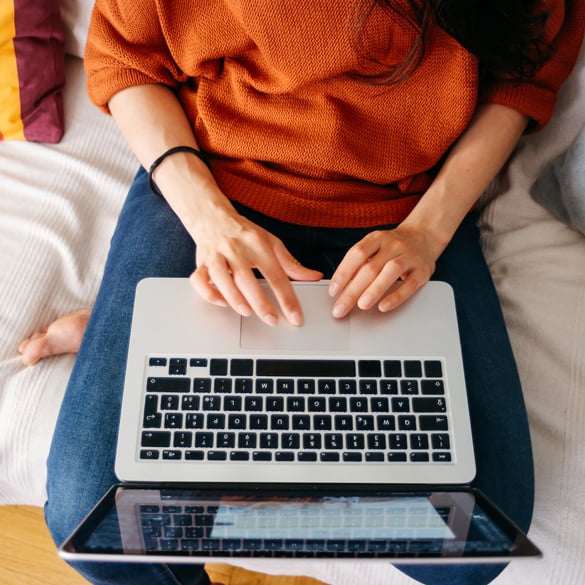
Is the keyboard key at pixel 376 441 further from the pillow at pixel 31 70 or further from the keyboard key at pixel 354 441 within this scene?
the pillow at pixel 31 70

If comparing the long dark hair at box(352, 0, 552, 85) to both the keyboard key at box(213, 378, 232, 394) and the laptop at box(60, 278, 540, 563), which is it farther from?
the keyboard key at box(213, 378, 232, 394)

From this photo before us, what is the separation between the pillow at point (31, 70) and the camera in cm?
107

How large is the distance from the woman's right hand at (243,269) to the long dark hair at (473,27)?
0.28m

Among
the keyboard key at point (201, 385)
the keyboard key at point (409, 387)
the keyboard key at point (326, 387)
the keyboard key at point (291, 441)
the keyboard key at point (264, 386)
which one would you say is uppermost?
the keyboard key at point (409, 387)

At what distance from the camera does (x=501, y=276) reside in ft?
3.13

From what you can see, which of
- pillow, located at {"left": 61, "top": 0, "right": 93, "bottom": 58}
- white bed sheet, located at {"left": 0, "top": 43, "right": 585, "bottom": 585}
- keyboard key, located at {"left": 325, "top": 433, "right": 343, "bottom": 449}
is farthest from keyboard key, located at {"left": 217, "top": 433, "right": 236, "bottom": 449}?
pillow, located at {"left": 61, "top": 0, "right": 93, "bottom": 58}

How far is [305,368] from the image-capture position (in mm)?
708

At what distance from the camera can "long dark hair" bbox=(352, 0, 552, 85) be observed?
0.73 meters

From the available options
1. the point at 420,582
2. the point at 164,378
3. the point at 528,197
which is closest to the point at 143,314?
the point at 164,378

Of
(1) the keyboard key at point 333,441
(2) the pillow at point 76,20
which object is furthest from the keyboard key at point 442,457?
(2) the pillow at point 76,20

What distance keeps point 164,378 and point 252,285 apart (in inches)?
6.2

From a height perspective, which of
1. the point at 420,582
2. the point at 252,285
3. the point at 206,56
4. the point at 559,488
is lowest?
the point at 420,582

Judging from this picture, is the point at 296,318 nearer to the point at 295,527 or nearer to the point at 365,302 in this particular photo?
the point at 365,302

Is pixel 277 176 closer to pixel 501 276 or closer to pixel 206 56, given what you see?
pixel 206 56
